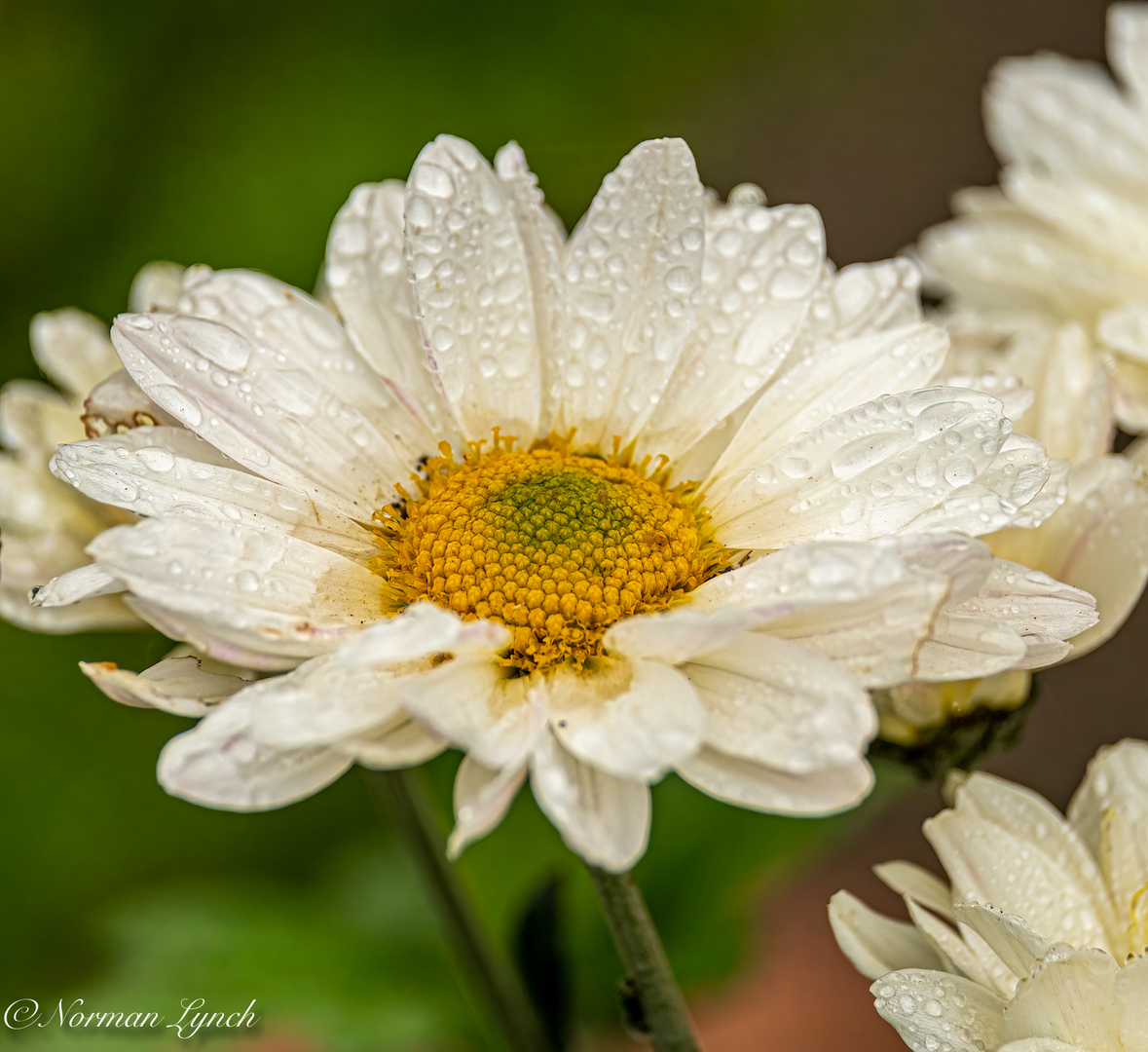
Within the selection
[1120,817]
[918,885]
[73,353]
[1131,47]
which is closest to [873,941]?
[918,885]

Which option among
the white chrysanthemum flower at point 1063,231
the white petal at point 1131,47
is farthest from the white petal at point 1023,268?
the white petal at point 1131,47

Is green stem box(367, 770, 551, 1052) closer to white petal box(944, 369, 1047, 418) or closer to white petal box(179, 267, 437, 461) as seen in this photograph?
white petal box(179, 267, 437, 461)

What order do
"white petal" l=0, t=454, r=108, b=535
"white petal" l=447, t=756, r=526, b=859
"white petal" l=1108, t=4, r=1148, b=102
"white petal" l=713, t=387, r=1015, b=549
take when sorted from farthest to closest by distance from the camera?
"white petal" l=1108, t=4, r=1148, b=102 → "white petal" l=0, t=454, r=108, b=535 → "white petal" l=713, t=387, r=1015, b=549 → "white petal" l=447, t=756, r=526, b=859

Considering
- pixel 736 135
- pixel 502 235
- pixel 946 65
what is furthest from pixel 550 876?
pixel 946 65

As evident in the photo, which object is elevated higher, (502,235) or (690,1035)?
(502,235)

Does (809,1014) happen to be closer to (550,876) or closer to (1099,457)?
(550,876)

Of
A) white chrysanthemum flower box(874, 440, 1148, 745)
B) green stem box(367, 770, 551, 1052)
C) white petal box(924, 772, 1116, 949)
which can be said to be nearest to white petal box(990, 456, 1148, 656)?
white chrysanthemum flower box(874, 440, 1148, 745)

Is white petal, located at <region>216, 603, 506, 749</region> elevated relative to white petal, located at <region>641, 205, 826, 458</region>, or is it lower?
lower

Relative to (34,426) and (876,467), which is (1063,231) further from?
(34,426)
